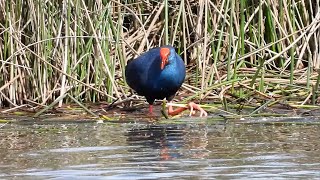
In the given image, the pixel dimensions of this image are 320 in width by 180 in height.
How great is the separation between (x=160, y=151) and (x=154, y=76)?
8.11 feet

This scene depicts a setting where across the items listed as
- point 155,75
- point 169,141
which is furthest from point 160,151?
point 155,75

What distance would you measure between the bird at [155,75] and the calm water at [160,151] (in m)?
1.00

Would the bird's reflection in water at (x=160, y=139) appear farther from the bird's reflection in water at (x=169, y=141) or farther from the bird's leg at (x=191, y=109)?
the bird's leg at (x=191, y=109)

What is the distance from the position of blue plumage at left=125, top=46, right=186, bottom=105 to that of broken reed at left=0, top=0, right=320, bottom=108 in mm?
166

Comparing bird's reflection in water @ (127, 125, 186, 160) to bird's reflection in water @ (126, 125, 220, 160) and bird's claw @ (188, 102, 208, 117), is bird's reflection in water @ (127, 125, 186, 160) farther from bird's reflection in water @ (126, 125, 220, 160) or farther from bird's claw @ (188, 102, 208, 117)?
bird's claw @ (188, 102, 208, 117)

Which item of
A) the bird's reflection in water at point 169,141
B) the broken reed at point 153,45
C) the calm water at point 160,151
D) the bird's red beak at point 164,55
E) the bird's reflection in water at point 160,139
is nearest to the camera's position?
the calm water at point 160,151

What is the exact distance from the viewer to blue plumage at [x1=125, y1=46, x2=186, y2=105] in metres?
7.27

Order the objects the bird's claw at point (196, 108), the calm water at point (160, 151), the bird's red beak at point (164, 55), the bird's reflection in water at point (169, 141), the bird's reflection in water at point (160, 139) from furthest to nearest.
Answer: the bird's red beak at point (164, 55) → the bird's claw at point (196, 108) → the bird's reflection in water at point (160, 139) → the bird's reflection in water at point (169, 141) → the calm water at point (160, 151)

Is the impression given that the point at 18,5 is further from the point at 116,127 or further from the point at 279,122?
the point at 279,122

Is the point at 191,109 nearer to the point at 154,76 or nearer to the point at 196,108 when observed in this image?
the point at 196,108

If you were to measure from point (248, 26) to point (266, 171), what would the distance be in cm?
424

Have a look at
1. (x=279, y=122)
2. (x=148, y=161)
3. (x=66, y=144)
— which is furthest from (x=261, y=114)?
(x=148, y=161)

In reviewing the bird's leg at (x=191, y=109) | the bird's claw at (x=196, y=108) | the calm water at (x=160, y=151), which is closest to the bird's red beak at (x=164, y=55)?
the bird's leg at (x=191, y=109)

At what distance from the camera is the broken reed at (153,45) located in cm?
725
